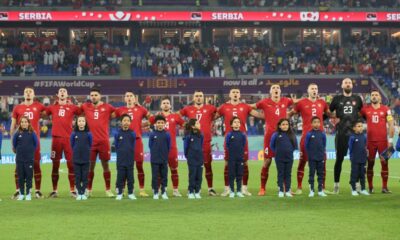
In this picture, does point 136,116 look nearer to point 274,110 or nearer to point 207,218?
point 274,110

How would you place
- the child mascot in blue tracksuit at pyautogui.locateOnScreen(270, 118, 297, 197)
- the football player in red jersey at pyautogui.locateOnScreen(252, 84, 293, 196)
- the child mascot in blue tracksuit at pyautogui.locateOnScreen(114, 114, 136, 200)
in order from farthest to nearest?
the football player in red jersey at pyautogui.locateOnScreen(252, 84, 293, 196) → the child mascot in blue tracksuit at pyautogui.locateOnScreen(270, 118, 297, 197) → the child mascot in blue tracksuit at pyautogui.locateOnScreen(114, 114, 136, 200)

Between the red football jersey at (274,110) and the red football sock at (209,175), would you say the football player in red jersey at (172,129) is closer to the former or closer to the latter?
the red football sock at (209,175)

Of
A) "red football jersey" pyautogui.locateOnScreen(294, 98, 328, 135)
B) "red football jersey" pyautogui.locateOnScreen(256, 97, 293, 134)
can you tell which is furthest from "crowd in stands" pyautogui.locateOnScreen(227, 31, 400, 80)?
"red football jersey" pyautogui.locateOnScreen(256, 97, 293, 134)

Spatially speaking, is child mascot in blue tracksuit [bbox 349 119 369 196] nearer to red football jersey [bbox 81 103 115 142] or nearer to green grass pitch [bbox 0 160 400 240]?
green grass pitch [bbox 0 160 400 240]

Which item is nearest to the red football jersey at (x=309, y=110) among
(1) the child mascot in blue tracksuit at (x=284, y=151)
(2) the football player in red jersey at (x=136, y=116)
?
(1) the child mascot in blue tracksuit at (x=284, y=151)

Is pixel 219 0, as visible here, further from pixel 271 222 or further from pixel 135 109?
pixel 271 222

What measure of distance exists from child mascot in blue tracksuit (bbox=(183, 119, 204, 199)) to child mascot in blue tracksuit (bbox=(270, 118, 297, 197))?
1441mm

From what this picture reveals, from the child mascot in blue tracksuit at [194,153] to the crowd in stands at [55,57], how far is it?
28.4m

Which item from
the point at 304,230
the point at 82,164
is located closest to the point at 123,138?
the point at 82,164

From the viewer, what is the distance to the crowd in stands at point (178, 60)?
41875 mm

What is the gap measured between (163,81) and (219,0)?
944 centimetres

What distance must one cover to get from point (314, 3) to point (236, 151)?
115 ft

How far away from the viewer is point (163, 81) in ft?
133

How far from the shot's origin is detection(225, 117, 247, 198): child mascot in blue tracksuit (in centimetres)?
1347
